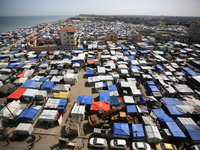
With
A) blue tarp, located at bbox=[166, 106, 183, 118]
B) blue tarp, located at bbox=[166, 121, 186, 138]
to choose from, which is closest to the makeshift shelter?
blue tarp, located at bbox=[166, 121, 186, 138]

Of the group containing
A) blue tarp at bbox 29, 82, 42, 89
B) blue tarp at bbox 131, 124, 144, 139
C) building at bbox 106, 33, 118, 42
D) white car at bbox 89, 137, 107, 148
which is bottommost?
white car at bbox 89, 137, 107, 148

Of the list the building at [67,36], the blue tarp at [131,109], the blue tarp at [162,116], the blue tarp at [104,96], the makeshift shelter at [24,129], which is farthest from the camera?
the building at [67,36]

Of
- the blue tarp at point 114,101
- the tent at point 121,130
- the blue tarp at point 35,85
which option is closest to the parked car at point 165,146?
the tent at point 121,130

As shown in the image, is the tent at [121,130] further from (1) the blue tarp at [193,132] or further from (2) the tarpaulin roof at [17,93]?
(2) the tarpaulin roof at [17,93]

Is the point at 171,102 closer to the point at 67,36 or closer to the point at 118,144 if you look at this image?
the point at 118,144

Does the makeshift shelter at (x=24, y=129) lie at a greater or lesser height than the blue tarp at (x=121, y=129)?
lesser

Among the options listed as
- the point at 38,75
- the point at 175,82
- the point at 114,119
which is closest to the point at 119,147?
the point at 114,119

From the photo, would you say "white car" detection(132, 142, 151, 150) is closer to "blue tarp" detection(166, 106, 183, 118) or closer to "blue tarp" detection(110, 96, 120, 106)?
"blue tarp" detection(110, 96, 120, 106)

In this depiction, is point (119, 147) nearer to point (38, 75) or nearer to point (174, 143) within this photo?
point (174, 143)

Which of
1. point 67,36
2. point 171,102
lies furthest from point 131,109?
point 67,36
